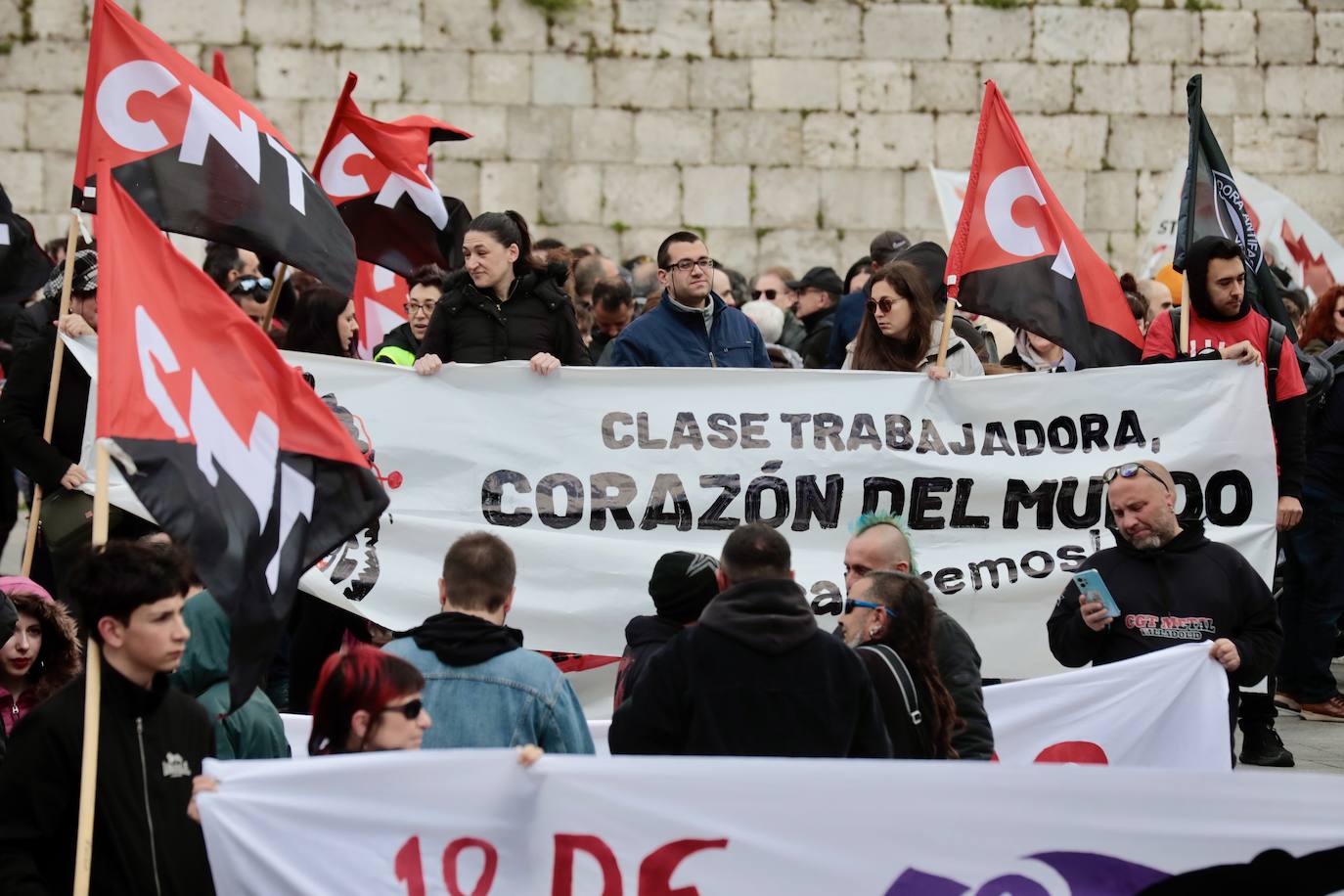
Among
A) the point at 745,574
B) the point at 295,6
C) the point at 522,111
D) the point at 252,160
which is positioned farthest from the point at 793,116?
the point at 745,574

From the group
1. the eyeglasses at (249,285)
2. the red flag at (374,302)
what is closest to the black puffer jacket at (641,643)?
the red flag at (374,302)

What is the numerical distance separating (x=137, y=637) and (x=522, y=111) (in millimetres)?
11381

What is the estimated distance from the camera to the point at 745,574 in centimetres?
464

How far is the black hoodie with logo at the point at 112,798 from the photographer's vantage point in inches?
160

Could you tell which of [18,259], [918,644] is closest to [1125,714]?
[918,644]

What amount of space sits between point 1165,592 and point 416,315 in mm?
4189

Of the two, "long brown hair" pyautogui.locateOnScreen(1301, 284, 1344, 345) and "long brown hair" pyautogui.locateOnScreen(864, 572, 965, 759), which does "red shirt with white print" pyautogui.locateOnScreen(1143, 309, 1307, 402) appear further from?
"long brown hair" pyautogui.locateOnScreen(864, 572, 965, 759)

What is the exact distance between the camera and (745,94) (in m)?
15.3

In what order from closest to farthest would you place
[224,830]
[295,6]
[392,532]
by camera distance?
[224,830]
[392,532]
[295,6]

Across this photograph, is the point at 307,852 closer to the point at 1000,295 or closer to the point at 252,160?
the point at 252,160

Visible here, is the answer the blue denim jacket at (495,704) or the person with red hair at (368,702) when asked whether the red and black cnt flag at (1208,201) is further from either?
the person with red hair at (368,702)

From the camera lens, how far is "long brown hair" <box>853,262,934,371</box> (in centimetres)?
777

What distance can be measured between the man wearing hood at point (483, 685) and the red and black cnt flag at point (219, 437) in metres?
0.32

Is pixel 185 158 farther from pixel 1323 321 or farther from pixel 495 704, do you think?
pixel 1323 321
